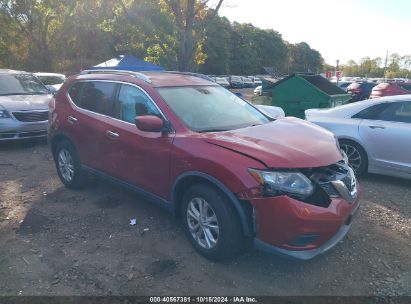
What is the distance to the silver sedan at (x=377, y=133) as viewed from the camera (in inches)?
211

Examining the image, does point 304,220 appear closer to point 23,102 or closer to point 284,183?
point 284,183

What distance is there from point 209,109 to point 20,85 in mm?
6840

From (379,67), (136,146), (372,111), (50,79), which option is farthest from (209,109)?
(379,67)

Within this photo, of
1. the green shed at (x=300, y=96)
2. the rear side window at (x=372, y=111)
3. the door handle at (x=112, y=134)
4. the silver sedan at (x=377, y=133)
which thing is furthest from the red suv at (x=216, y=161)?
the green shed at (x=300, y=96)

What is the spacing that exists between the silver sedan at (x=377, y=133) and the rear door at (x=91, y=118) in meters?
3.65

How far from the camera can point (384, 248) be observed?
3775 millimetres

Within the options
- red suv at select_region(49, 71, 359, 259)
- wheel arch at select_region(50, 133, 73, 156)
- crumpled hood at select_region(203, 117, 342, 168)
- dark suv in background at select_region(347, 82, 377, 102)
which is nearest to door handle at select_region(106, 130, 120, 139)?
red suv at select_region(49, 71, 359, 259)

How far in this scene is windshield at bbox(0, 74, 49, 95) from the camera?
8.64 metres

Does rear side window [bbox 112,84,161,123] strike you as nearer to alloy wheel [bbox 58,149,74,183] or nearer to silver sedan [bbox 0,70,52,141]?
alloy wheel [bbox 58,149,74,183]

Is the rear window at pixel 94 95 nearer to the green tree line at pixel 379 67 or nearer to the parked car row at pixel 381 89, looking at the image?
the parked car row at pixel 381 89

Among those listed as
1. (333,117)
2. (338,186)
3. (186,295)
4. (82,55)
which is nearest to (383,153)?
(333,117)

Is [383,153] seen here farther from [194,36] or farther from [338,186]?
[194,36]

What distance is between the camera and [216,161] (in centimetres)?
320

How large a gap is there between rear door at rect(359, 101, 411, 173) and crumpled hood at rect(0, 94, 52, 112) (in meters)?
6.67
